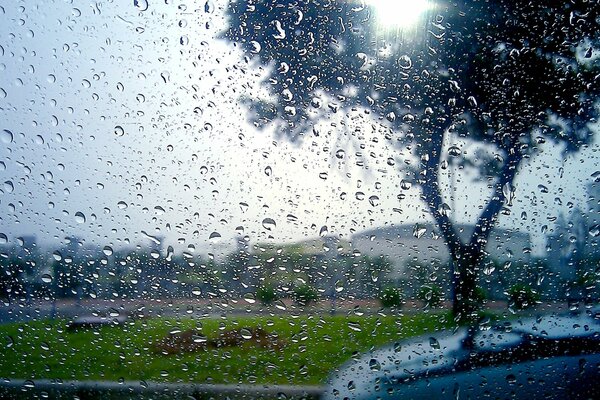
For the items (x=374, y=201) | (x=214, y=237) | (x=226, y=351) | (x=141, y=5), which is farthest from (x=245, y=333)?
(x=141, y=5)

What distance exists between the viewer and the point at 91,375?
2527mm

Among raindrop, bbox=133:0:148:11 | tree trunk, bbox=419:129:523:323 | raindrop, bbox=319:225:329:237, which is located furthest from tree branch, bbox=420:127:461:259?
raindrop, bbox=133:0:148:11

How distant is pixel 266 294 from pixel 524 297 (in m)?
1.21

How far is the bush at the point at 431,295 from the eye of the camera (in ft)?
8.08

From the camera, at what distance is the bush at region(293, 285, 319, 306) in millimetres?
2453

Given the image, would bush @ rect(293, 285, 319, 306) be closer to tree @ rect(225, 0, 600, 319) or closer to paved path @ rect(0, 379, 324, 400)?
paved path @ rect(0, 379, 324, 400)

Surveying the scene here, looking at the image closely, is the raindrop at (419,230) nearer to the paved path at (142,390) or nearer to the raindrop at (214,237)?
the paved path at (142,390)

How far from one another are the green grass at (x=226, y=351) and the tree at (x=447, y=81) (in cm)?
42

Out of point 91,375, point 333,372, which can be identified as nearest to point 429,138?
point 333,372

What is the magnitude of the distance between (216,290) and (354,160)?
35.3 inches

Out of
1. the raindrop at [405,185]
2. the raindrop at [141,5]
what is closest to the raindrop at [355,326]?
the raindrop at [405,185]

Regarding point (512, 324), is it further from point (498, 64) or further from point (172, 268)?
point (172, 268)

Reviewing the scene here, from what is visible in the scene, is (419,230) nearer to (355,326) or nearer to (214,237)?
(355,326)

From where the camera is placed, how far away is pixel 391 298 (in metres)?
2.48
